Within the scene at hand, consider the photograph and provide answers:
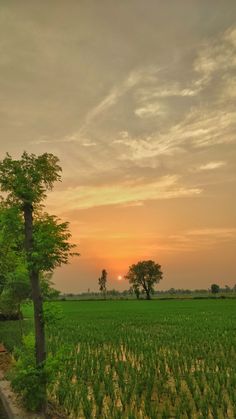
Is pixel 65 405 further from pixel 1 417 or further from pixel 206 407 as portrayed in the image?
pixel 206 407

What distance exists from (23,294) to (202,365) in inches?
457

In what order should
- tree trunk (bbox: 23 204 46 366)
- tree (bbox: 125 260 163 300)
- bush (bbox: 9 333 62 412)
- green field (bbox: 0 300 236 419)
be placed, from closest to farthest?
bush (bbox: 9 333 62 412)
tree trunk (bbox: 23 204 46 366)
green field (bbox: 0 300 236 419)
tree (bbox: 125 260 163 300)

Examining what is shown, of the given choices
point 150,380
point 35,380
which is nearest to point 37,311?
point 35,380

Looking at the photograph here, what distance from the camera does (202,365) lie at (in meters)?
15.6

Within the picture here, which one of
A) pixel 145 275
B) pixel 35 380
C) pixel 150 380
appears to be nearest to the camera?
pixel 35 380

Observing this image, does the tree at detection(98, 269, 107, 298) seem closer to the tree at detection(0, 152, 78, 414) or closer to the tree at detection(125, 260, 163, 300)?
the tree at detection(125, 260, 163, 300)

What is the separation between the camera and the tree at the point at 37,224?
30.9 feet

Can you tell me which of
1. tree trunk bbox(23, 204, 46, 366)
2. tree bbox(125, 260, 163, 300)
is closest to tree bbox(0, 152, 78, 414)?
tree trunk bbox(23, 204, 46, 366)

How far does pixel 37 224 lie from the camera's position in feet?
33.1

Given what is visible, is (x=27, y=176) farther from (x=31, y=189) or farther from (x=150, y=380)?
(x=150, y=380)

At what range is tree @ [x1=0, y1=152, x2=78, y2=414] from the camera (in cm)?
941

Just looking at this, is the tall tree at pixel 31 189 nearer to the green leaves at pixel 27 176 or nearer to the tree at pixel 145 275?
the green leaves at pixel 27 176

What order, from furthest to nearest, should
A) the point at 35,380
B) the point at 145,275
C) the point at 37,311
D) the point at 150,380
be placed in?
the point at 145,275, the point at 150,380, the point at 37,311, the point at 35,380

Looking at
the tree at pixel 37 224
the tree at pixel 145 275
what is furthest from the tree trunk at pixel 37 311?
the tree at pixel 145 275
